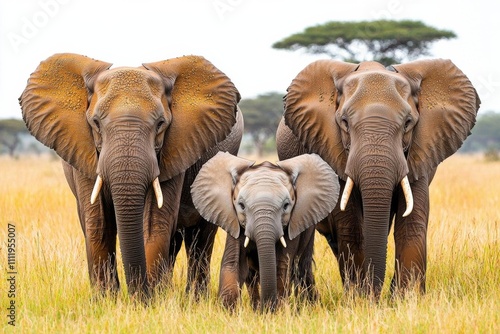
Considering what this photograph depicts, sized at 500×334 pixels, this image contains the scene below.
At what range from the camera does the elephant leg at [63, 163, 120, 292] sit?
6234mm

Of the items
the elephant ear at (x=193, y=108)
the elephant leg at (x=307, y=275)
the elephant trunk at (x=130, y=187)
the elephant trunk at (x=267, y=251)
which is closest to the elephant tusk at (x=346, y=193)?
the elephant leg at (x=307, y=275)

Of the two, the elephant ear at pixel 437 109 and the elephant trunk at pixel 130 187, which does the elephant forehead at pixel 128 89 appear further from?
the elephant ear at pixel 437 109

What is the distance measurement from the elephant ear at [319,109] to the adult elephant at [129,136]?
0.46 meters

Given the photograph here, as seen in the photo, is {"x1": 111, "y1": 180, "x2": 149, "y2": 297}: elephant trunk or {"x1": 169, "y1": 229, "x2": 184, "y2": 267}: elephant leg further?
{"x1": 169, "y1": 229, "x2": 184, "y2": 267}: elephant leg

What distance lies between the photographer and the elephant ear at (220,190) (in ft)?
18.7

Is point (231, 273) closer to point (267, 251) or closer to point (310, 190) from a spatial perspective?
point (267, 251)

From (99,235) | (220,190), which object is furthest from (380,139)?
(99,235)

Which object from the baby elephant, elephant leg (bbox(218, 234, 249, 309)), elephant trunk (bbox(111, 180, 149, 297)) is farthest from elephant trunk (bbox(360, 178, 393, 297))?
elephant trunk (bbox(111, 180, 149, 297))

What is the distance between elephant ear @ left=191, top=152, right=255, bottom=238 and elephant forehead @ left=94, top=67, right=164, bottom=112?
0.56 meters

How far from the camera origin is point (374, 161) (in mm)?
5781

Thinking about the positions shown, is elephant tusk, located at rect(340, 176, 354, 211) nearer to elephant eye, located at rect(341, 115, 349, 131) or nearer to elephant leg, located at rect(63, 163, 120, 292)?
elephant eye, located at rect(341, 115, 349, 131)

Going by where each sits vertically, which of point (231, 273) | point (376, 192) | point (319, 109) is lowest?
point (231, 273)

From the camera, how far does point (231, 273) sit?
18.8ft

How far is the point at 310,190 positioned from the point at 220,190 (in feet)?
1.89
